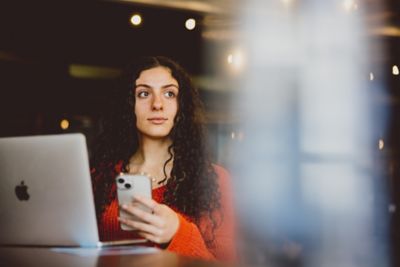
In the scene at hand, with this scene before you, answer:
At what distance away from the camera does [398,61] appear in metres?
6.37

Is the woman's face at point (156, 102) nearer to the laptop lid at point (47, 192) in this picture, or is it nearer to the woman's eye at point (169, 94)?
the woman's eye at point (169, 94)

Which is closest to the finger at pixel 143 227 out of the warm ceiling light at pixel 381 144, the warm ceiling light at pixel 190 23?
the warm ceiling light at pixel 190 23

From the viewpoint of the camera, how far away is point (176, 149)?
8.49 feet

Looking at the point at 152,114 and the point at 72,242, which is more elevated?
the point at 152,114

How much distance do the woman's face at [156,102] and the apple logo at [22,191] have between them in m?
0.94

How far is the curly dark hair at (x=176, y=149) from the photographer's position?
2451 millimetres

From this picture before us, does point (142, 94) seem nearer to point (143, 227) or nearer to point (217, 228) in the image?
point (217, 228)

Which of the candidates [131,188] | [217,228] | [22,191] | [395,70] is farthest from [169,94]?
[395,70]

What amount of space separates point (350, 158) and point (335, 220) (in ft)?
2.30

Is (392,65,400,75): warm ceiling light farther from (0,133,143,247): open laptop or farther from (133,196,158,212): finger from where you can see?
(0,133,143,247): open laptop

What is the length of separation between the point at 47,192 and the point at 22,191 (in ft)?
0.30

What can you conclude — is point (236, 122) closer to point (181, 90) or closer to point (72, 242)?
point (181, 90)

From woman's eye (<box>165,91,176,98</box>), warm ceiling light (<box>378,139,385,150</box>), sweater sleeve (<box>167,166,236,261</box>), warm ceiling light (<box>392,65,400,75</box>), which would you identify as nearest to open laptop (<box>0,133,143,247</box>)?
sweater sleeve (<box>167,166,236,261</box>)

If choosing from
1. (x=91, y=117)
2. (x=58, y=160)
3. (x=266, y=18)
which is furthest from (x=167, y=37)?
(x=58, y=160)
